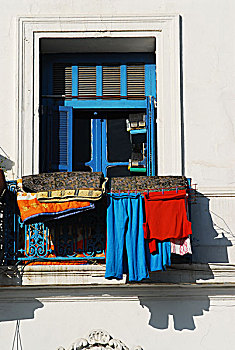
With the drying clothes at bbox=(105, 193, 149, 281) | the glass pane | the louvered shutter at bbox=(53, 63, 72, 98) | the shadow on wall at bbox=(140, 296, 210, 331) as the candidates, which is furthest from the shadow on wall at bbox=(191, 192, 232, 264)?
the louvered shutter at bbox=(53, 63, 72, 98)

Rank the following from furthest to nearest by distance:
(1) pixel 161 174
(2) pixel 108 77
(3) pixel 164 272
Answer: (2) pixel 108 77 < (1) pixel 161 174 < (3) pixel 164 272

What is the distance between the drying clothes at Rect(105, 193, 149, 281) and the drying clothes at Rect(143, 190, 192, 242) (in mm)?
98

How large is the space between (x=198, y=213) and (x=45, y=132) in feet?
6.94

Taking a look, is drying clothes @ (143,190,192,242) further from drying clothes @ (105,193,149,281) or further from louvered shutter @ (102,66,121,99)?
louvered shutter @ (102,66,121,99)

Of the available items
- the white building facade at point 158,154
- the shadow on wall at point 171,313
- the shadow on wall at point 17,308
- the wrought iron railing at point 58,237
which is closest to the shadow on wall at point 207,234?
the white building facade at point 158,154

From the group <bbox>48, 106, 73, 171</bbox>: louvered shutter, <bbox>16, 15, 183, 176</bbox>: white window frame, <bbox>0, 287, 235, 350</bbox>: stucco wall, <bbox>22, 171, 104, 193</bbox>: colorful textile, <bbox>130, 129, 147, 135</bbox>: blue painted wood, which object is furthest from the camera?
<bbox>130, 129, 147, 135</bbox>: blue painted wood

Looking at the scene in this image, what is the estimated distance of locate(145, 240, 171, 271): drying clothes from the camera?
9258 mm

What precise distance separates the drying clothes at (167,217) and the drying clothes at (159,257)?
0.31 feet

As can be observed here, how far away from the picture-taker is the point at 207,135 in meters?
10.3

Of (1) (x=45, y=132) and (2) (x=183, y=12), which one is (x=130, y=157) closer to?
(1) (x=45, y=132)

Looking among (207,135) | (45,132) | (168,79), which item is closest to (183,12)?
(168,79)

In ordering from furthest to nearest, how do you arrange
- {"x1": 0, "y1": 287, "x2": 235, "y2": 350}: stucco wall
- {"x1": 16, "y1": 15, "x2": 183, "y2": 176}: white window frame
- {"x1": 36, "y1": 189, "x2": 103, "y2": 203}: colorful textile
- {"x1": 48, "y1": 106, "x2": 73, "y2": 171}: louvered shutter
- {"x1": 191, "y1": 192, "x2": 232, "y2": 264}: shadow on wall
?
{"x1": 48, "y1": 106, "x2": 73, "y2": 171}: louvered shutter
{"x1": 16, "y1": 15, "x2": 183, "y2": 176}: white window frame
{"x1": 191, "y1": 192, "x2": 232, "y2": 264}: shadow on wall
{"x1": 0, "y1": 287, "x2": 235, "y2": 350}: stucco wall
{"x1": 36, "y1": 189, "x2": 103, "y2": 203}: colorful textile

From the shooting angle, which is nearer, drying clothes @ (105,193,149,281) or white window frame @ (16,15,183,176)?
drying clothes @ (105,193,149,281)

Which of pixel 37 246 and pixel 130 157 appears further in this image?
pixel 130 157
